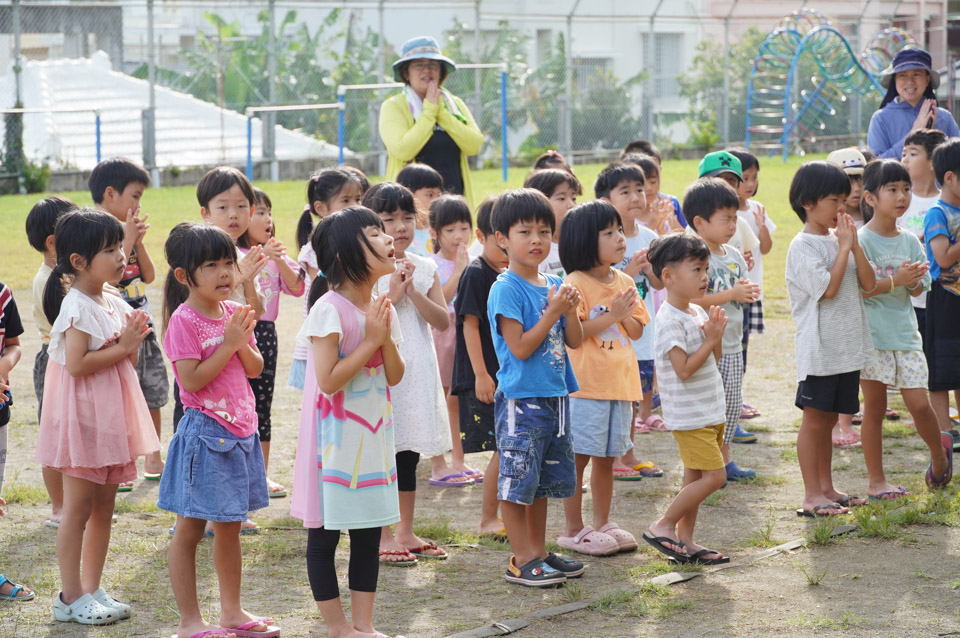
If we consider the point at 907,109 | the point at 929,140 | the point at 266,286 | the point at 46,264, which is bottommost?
the point at 266,286

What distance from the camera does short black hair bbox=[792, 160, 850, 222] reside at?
4.85 metres

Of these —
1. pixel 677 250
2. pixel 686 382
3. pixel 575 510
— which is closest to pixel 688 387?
pixel 686 382

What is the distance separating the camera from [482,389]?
448cm

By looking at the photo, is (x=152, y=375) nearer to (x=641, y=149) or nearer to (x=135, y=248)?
(x=135, y=248)

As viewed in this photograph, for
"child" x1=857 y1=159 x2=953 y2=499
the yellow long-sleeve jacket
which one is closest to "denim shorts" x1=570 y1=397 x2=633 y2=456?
"child" x1=857 y1=159 x2=953 y2=499

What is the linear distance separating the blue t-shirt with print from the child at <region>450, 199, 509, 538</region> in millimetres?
410

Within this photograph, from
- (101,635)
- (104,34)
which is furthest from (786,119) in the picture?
(101,635)

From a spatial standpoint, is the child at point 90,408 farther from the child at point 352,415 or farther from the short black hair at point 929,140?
the short black hair at point 929,140

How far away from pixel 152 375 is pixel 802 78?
2445cm

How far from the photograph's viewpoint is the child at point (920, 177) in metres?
6.07

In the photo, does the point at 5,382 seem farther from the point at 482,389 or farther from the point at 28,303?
the point at 28,303

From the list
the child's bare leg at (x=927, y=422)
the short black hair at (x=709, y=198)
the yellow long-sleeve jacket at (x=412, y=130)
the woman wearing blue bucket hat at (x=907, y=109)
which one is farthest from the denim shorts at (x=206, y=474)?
the woman wearing blue bucket hat at (x=907, y=109)

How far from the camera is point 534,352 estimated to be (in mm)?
4039

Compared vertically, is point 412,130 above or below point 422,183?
above
